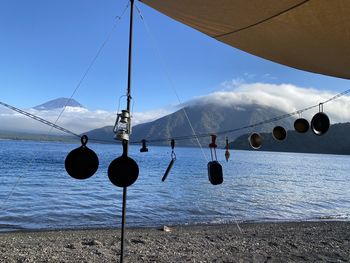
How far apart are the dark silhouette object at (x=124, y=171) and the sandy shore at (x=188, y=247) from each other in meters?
4.13

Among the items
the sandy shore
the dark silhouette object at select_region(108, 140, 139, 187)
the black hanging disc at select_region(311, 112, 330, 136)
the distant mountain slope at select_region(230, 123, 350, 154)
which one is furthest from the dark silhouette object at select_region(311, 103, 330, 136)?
the distant mountain slope at select_region(230, 123, 350, 154)

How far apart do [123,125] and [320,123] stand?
2.82 metres

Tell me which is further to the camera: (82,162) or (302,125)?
(302,125)

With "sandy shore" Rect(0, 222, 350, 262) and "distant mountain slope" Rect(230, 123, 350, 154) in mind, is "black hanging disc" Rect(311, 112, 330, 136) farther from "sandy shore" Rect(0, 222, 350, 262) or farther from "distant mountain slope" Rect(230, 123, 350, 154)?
"distant mountain slope" Rect(230, 123, 350, 154)

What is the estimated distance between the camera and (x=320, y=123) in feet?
17.7

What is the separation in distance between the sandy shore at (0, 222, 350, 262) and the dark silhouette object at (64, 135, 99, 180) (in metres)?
4.20

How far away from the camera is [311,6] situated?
10.2 feet

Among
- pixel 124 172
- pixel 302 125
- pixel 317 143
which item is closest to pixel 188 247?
pixel 302 125

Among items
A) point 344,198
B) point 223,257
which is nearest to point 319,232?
point 223,257

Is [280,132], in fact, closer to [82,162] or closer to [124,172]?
[124,172]

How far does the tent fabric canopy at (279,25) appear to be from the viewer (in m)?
3.17

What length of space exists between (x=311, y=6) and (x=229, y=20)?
30.2 inches

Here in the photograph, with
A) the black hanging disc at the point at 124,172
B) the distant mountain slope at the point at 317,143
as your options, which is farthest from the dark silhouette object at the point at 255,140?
the distant mountain slope at the point at 317,143

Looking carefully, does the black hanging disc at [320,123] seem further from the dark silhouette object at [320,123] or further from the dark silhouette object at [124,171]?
the dark silhouette object at [124,171]
